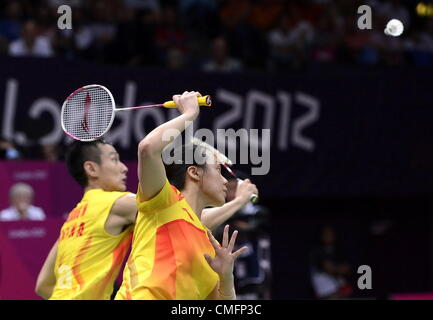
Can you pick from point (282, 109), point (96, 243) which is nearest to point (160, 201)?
point (96, 243)

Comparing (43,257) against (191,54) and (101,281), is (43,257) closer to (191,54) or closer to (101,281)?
(101,281)

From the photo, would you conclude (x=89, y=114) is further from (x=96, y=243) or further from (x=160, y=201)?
(x=160, y=201)

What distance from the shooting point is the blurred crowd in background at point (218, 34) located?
11.1m

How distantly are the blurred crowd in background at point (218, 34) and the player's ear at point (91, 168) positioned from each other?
4.93 metres

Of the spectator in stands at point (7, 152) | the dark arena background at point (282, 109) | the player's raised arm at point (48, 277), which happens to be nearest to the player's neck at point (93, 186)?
the player's raised arm at point (48, 277)

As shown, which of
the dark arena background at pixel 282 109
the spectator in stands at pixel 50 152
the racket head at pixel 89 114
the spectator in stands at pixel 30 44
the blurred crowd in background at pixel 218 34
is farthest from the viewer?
the blurred crowd in background at pixel 218 34

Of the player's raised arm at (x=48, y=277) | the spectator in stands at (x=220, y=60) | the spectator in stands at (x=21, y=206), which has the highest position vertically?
→ the spectator in stands at (x=220, y=60)

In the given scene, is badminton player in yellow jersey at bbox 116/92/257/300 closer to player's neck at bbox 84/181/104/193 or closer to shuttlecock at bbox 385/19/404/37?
player's neck at bbox 84/181/104/193

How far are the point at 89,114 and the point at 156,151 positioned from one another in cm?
Answer: 102

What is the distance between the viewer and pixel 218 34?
12.4 metres

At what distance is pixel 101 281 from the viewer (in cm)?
513

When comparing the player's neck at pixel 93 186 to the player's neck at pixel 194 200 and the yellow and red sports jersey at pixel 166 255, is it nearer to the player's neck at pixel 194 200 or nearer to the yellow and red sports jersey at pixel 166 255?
the player's neck at pixel 194 200

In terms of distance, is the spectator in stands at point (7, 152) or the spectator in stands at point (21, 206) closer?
the spectator in stands at point (21, 206)
